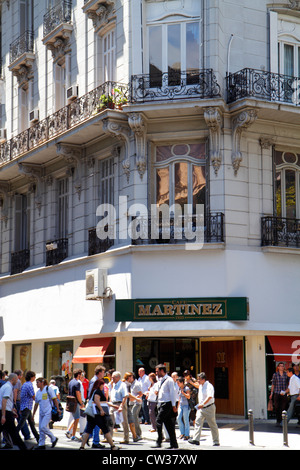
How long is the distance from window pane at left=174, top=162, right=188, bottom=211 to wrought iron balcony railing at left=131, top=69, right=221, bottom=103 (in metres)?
2.22

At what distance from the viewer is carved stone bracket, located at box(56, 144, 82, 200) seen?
26.8m

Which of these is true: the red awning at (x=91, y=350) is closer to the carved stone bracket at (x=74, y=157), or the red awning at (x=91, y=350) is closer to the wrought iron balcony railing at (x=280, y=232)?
the carved stone bracket at (x=74, y=157)

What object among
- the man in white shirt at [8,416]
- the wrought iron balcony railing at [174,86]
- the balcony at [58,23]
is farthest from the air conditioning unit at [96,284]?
the balcony at [58,23]

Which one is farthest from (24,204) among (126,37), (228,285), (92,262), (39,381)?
(39,381)

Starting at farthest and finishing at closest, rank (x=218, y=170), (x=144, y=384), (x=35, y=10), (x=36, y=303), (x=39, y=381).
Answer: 1. (x=35, y=10)
2. (x=36, y=303)
3. (x=218, y=170)
4. (x=144, y=384)
5. (x=39, y=381)

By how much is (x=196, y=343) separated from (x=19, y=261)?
31.7ft

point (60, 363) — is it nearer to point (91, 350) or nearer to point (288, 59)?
point (91, 350)

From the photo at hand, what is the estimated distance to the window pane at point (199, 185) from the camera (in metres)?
24.1

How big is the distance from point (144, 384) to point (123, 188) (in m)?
6.46

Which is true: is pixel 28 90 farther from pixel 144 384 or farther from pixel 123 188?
pixel 144 384

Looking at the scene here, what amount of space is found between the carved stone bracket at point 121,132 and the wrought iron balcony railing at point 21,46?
8.86 meters

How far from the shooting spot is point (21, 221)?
3170 centimetres
